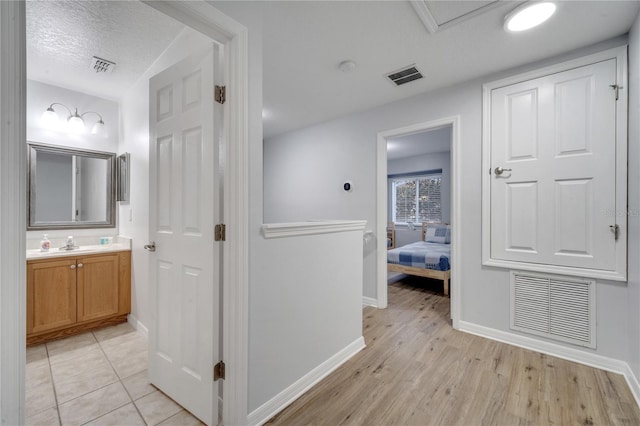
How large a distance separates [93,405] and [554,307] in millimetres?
3391

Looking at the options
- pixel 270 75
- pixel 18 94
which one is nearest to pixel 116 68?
pixel 270 75

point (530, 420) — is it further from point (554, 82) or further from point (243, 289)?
point (554, 82)

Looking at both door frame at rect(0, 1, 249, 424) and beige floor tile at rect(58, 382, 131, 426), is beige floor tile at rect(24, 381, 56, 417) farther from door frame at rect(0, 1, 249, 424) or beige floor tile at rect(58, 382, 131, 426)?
door frame at rect(0, 1, 249, 424)

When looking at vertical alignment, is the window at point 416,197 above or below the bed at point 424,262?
above

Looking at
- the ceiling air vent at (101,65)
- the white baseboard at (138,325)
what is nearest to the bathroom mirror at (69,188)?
the ceiling air vent at (101,65)

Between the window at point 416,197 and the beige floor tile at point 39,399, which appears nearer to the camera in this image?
the beige floor tile at point 39,399

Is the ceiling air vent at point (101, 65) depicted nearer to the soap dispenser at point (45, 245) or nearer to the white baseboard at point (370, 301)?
the soap dispenser at point (45, 245)

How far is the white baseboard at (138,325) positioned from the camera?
257 centimetres

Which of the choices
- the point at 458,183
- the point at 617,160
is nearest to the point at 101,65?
the point at 458,183

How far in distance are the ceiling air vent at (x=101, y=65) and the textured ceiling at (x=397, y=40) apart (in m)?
1.37

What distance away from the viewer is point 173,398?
1683mm

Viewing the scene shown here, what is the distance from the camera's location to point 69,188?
2887 millimetres

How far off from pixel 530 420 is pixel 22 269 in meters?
2.42

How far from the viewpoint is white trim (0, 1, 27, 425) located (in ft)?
2.43
